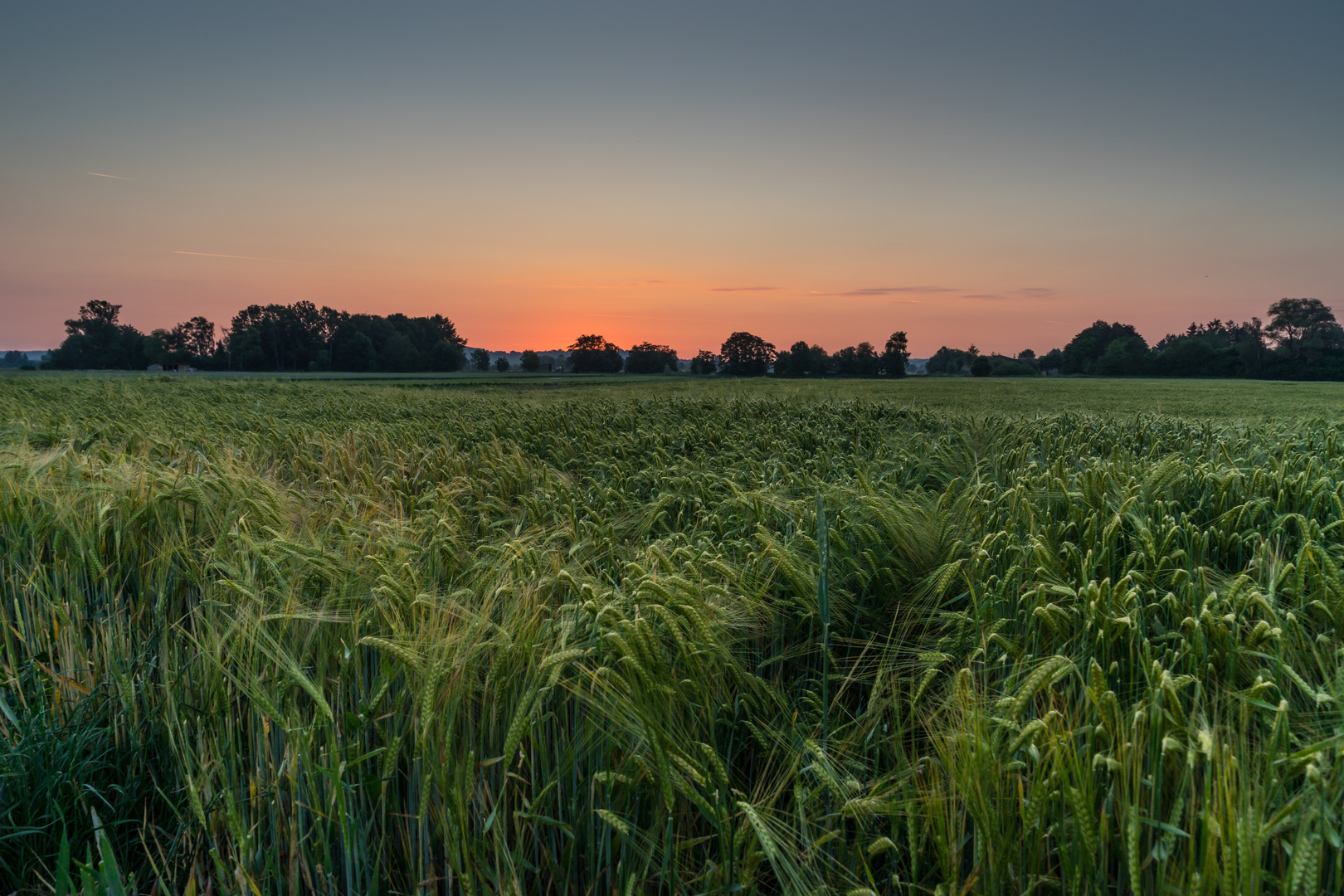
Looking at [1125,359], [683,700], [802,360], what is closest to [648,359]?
[802,360]

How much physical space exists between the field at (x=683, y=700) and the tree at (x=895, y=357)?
9190 centimetres

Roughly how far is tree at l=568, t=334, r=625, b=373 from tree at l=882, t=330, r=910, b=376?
4598 centimetres

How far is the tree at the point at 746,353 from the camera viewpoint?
345ft

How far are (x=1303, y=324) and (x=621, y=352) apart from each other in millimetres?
103393

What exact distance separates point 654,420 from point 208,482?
5768 mm

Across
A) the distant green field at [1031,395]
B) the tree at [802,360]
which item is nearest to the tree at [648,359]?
the tree at [802,360]

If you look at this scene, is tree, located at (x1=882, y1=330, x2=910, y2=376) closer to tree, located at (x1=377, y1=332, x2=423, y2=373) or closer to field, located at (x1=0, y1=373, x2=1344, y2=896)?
tree, located at (x1=377, y1=332, x2=423, y2=373)

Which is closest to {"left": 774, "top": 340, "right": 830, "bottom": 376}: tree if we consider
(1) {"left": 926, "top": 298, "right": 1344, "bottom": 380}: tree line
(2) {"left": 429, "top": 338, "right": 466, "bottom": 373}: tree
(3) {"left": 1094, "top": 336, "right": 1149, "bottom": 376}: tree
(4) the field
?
(1) {"left": 926, "top": 298, "right": 1344, "bottom": 380}: tree line

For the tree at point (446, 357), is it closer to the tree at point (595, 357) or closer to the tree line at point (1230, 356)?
the tree at point (595, 357)

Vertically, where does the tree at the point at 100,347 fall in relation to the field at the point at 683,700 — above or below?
above

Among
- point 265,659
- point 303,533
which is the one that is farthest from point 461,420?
point 265,659

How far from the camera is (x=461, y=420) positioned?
9.53m

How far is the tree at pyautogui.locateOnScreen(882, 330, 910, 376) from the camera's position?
92250 mm

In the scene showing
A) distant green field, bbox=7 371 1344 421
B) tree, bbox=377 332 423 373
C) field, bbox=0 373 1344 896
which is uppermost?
tree, bbox=377 332 423 373
